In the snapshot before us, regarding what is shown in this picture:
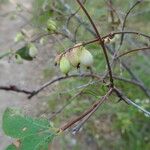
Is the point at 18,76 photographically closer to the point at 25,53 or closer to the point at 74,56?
the point at 25,53

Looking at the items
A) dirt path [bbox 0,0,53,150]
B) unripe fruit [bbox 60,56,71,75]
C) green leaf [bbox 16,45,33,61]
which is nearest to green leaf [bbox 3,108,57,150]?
unripe fruit [bbox 60,56,71,75]

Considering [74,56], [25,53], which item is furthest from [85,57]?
[25,53]

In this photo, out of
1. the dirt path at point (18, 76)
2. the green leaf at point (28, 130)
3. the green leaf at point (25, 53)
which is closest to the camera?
the green leaf at point (28, 130)

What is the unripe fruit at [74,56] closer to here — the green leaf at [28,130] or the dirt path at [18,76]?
the green leaf at [28,130]

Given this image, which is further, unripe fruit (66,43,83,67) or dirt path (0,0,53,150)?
dirt path (0,0,53,150)

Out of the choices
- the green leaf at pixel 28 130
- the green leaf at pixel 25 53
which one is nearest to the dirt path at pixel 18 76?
the green leaf at pixel 25 53

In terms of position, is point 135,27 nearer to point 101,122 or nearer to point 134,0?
point 101,122

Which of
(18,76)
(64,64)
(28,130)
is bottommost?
(18,76)

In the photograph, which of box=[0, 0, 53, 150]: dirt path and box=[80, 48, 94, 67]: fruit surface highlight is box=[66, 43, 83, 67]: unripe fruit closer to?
box=[80, 48, 94, 67]: fruit surface highlight
